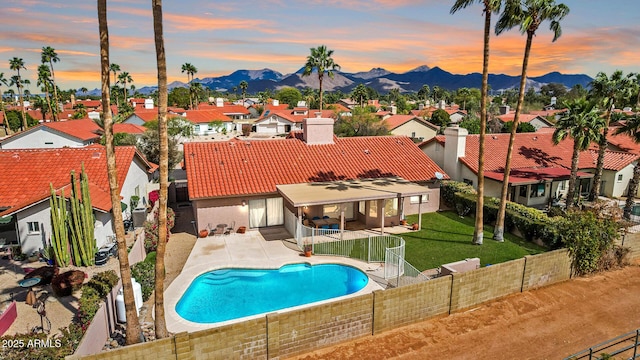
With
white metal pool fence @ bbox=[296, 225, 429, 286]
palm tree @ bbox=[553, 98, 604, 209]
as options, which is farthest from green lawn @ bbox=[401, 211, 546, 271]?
palm tree @ bbox=[553, 98, 604, 209]

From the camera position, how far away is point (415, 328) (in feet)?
44.7

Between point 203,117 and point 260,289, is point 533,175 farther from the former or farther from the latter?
point 203,117

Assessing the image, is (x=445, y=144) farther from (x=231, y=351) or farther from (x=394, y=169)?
(x=231, y=351)

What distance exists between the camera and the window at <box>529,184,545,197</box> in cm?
3027

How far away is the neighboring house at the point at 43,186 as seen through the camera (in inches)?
739

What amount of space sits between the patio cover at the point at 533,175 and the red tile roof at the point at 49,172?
85.0 ft

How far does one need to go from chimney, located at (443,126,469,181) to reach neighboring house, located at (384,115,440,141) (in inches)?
1153

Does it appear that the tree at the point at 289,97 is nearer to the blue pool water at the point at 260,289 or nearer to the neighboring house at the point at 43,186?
the neighboring house at the point at 43,186

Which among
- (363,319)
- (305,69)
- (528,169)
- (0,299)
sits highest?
(305,69)

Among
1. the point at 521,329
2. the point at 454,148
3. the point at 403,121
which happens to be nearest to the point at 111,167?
the point at 521,329

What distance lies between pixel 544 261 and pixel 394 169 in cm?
1332

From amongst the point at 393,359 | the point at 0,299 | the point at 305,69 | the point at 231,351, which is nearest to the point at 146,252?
the point at 0,299

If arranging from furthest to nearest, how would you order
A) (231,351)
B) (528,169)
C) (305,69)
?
(305,69), (528,169), (231,351)

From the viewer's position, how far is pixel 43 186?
2112 cm
